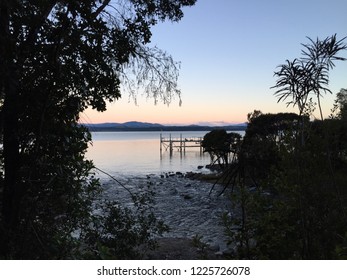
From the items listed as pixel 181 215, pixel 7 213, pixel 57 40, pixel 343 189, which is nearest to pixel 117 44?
pixel 57 40

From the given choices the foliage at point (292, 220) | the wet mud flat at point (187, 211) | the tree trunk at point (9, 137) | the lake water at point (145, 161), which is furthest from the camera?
the lake water at point (145, 161)

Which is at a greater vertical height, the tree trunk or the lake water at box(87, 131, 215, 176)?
the tree trunk

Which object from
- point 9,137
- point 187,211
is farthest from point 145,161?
point 9,137

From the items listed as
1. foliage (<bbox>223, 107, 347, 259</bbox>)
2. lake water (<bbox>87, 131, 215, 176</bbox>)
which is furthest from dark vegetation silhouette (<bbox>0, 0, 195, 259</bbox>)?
lake water (<bbox>87, 131, 215, 176</bbox>)

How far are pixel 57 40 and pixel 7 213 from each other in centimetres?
235

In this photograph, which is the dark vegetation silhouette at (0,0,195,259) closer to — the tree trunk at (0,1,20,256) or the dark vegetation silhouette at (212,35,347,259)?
the tree trunk at (0,1,20,256)

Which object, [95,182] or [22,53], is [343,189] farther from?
[22,53]

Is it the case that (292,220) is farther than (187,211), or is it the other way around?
(187,211)

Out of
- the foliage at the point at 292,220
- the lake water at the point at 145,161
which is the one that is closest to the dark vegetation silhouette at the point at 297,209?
the foliage at the point at 292,220

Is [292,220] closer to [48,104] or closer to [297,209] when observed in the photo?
[297,209]

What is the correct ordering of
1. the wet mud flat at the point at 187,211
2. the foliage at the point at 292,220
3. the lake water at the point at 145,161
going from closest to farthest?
the foliage at the point at 292,220 < the wet mud flat at the point at 187,211 < the lake water at the point at 145,161

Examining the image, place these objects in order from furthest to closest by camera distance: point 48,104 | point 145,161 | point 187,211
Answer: point 145,161 < point 187,211 < point 48,104

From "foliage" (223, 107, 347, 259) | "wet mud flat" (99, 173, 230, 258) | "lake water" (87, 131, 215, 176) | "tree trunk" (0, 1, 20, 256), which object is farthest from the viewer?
"lake water" (87, 131, 215, 176)

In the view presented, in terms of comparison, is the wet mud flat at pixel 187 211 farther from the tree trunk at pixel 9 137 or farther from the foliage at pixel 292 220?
the tree trunk at pixel 9 137
